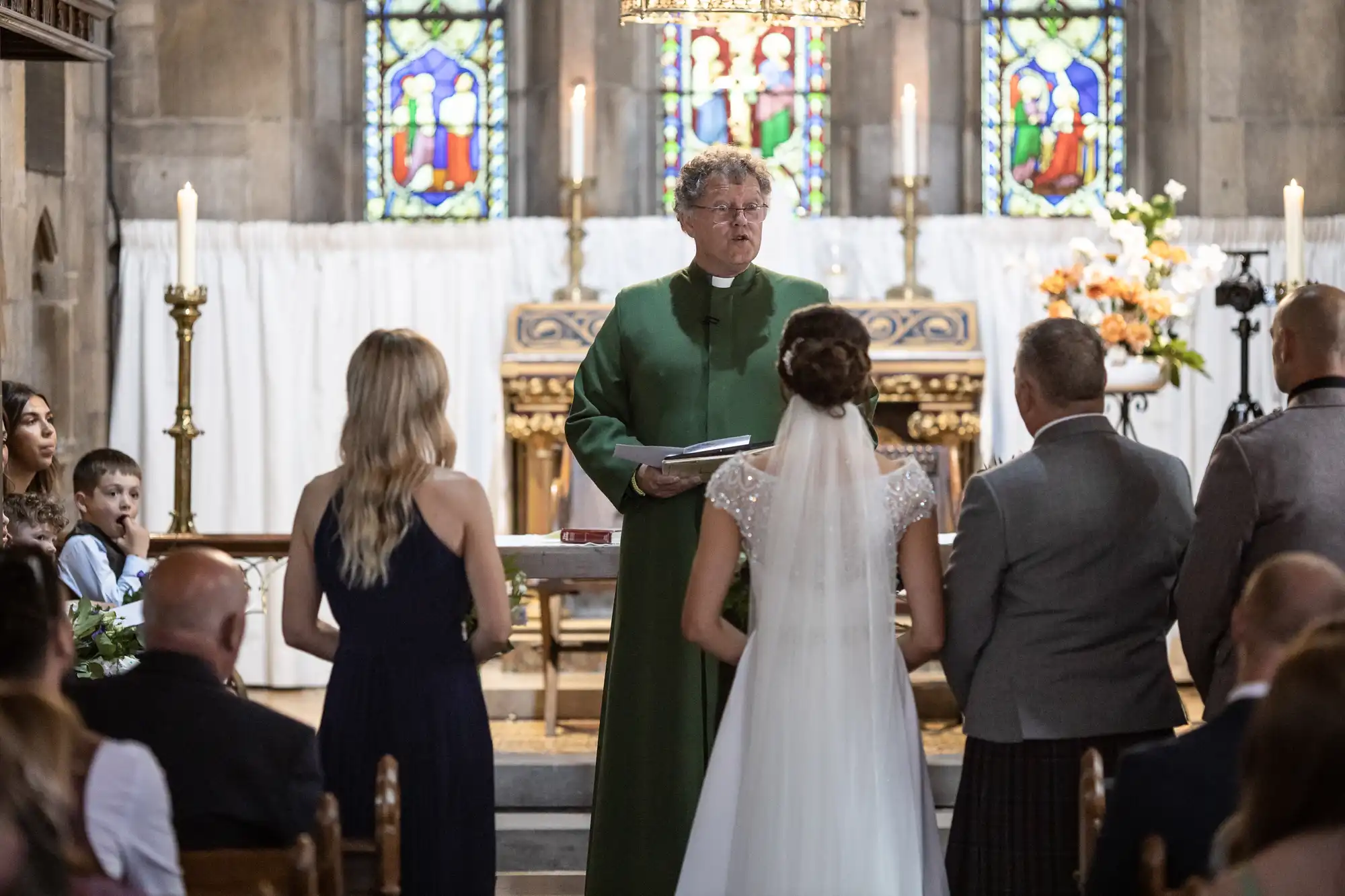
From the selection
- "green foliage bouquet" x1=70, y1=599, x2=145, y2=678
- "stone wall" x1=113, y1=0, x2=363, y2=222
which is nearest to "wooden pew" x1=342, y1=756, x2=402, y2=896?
"green foliage bouquet" x1=70, y1=599, x2=145, y2=678

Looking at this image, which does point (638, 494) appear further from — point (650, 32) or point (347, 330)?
point (650, 32)

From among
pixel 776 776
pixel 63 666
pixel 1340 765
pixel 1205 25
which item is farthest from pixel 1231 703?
pixel 1205 25

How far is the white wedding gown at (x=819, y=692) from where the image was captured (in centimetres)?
365

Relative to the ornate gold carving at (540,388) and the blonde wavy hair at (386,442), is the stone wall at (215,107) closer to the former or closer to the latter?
the ornate gold carving at (540,388)

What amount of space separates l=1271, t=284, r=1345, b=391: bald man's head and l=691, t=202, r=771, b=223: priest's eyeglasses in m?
1.10

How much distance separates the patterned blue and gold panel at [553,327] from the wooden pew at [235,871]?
572cm

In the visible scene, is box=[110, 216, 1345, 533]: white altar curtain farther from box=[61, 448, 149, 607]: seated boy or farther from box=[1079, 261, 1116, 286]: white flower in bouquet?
box=[61, 448, 149, 607]: seated boy

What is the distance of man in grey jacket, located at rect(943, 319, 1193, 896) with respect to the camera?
12.6 feet

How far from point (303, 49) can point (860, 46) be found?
271 centimetres

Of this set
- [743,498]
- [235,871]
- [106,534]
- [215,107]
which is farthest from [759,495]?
[215,107]

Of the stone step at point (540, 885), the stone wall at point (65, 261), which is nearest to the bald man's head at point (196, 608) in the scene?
the stone step at point (540, 885)

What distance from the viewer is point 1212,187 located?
968cm

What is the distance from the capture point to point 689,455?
4.18 m

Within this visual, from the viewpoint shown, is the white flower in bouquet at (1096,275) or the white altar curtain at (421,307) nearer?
the white flower in bouquet at (1096,275)
